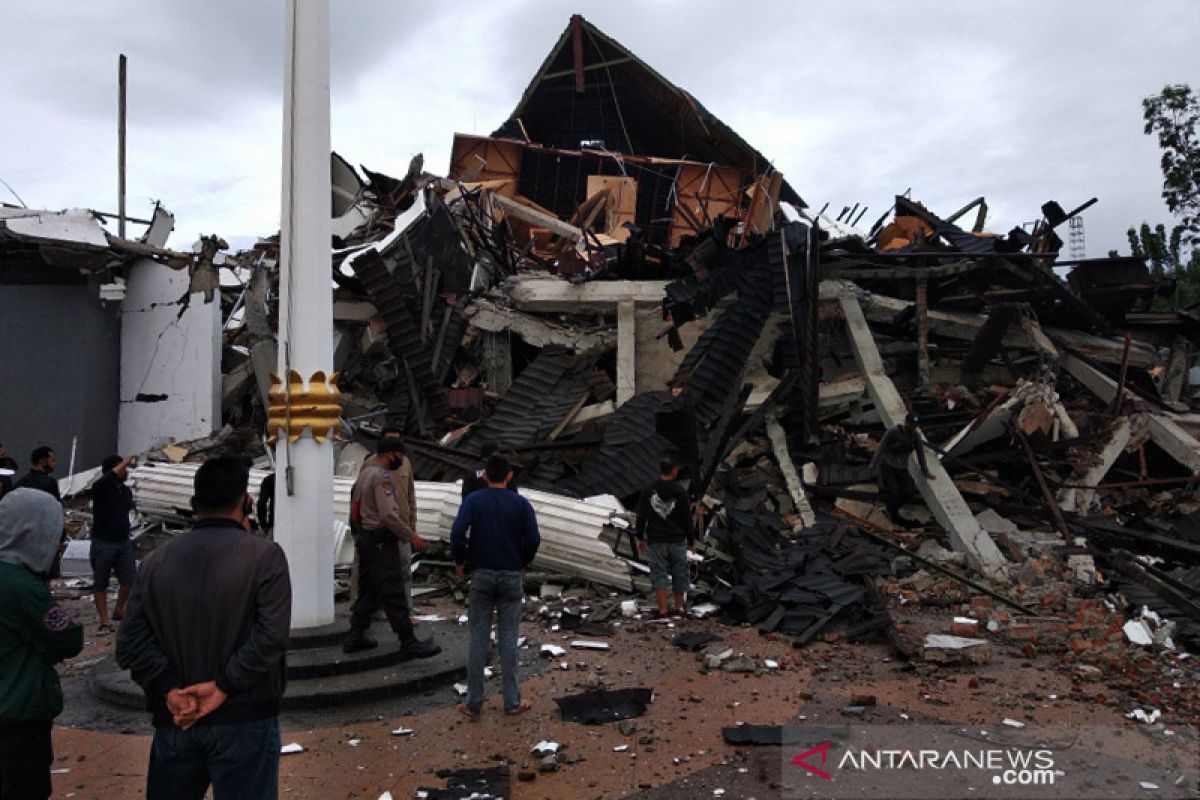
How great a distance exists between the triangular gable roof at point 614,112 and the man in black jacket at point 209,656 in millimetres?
20703

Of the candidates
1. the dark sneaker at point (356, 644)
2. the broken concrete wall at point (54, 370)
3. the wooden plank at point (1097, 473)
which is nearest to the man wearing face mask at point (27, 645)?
the dark sneaker at point (356, 644)

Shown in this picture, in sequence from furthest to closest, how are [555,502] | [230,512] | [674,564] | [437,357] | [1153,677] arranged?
1. [437,357]
2. [555,502]
3. [674,564]
4. [1153,677]
5. [230,512]

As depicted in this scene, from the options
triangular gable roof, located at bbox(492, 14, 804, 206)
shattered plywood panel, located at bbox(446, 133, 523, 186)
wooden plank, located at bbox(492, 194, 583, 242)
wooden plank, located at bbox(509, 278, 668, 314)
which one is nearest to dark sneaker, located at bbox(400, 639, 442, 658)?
wooden plank, located at bbox(509, 278, 668, 314)

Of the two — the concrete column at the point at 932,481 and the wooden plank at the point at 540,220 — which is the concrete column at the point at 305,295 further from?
the wooden plank at the point at 540,220

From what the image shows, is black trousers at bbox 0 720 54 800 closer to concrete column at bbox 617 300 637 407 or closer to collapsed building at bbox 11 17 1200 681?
collapsed building at bbox 11 17 1200 681

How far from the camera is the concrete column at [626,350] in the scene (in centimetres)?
1222

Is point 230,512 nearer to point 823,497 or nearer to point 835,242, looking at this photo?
point 823,497

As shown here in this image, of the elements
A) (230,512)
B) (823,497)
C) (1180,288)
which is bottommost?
(823,497)

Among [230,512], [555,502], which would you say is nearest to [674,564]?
[555,502]

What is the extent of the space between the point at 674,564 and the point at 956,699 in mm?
2876

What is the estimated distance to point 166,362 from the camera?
45.4ft

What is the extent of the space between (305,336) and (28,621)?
11.0 feet

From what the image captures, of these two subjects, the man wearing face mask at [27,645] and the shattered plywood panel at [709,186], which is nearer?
the man wearing face mask at [27,645]

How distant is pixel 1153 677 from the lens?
6098mm
